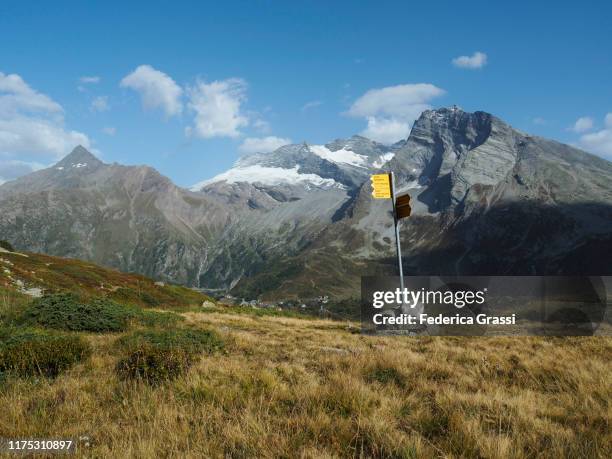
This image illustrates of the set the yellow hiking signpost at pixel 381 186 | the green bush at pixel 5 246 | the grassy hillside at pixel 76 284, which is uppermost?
the yellow hiking signpost at pixel 381 186

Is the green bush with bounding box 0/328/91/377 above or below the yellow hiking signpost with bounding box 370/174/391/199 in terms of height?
below

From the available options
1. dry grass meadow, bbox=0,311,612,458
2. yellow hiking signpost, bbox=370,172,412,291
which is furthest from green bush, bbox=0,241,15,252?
dry grass meadow, bbox=0,311,612,458

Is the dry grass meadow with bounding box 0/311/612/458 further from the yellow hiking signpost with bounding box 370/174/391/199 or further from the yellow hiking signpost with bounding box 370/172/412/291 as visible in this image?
the yellow hiking signpost with bounding box 370/174/391/199

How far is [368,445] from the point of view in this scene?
5309mm

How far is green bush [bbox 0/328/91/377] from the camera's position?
818 centimetres

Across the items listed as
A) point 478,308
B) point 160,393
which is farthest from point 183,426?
point 478,308

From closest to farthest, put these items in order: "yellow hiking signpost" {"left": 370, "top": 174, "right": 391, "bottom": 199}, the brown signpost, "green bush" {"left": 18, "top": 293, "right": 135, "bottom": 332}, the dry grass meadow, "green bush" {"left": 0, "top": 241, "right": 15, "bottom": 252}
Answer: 1. the dry grass meadow
2. "green bush" {"left": 18, "top": 293, "right": 135, "bottom": 332}
3. the brown signpost
4. "yellow hiking signpost" {"left": 370, "top": 174, "right": 391, "bottom": 199}
5. "green bush" {"left": 0, "top": 241, "right": 15, "bottom": 252}

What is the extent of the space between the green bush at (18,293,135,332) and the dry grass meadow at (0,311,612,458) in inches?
230

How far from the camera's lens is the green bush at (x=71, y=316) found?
14727 mm

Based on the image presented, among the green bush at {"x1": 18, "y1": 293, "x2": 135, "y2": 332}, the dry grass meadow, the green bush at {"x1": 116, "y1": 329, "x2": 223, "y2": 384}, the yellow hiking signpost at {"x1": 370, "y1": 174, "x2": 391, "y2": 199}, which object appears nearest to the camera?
the dry grass meadow

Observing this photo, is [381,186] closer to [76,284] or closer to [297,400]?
[297,400]

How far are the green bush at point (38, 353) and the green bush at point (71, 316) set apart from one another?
16.1 feet

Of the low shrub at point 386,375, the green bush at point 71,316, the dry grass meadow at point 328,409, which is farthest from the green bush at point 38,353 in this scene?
the low shrub at point 386,375

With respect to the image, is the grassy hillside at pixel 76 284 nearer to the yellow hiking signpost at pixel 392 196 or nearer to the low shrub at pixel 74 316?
the low shrub at pixel 74 316
